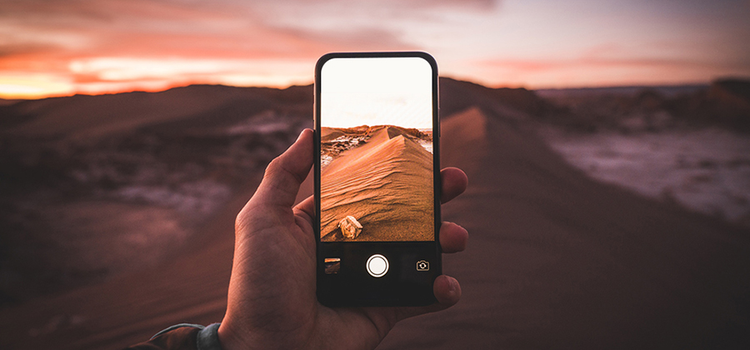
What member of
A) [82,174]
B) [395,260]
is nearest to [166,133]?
[82,174]

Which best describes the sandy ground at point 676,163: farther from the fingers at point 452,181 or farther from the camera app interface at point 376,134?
the camera app interface at point 376,134

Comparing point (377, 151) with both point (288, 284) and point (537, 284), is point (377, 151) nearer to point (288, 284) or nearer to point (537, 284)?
point (288, 284)

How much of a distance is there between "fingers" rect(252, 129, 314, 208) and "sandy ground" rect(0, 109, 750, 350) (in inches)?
43.4

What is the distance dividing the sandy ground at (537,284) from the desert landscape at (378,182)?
2.84ft

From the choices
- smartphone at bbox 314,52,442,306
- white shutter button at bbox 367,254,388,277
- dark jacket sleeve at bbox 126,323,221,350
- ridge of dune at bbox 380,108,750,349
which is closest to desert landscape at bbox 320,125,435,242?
smartphone at bbox 314,52,442,306

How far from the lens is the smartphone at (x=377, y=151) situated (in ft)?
5.14

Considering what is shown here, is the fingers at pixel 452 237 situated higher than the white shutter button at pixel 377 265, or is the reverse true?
the fingers at pixel 452 237

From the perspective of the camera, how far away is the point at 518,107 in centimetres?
1797

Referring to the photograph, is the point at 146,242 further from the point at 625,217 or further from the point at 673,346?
the point at 625,217

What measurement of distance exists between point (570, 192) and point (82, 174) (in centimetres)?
957

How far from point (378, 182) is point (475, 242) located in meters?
1.62

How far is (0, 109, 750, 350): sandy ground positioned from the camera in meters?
2.05

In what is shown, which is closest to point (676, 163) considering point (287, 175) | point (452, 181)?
point (452, 181)

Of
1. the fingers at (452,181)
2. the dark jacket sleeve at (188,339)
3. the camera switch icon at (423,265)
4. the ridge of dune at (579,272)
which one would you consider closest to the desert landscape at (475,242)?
the ridge of dune at (579,272)
